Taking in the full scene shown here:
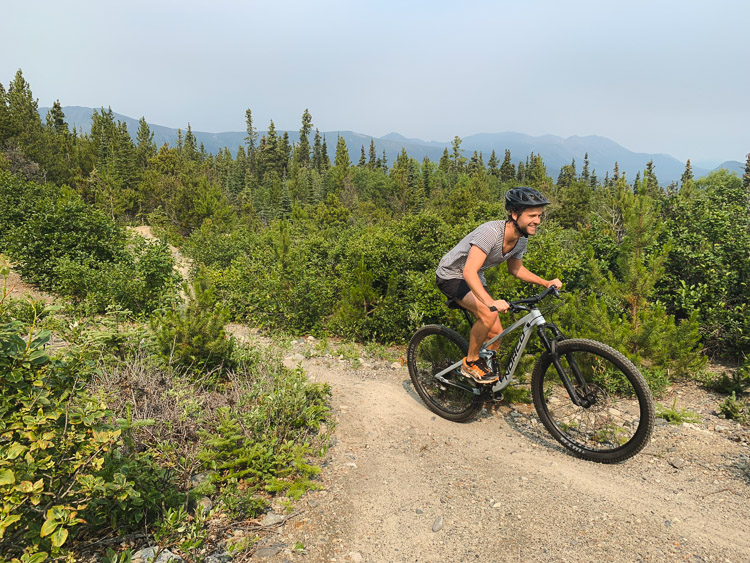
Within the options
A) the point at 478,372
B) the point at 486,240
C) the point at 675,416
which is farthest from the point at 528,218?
the point at 675,416

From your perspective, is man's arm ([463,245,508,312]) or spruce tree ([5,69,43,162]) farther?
spruce tree ([5,69,43,162])

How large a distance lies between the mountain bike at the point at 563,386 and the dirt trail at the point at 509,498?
0.24 m

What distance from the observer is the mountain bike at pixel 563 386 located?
361 cm

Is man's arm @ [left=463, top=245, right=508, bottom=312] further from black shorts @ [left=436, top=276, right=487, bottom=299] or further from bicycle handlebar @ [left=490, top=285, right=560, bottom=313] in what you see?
black shorts @ [left=436, top=276, right=487, bottom=299]

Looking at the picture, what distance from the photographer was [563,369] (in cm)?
388

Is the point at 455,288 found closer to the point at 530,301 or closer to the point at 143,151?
the point at 530,301

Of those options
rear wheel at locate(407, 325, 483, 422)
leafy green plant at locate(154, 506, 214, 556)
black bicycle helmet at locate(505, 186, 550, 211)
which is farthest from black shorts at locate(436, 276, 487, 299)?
leafy green plant at locate(154, 506, 214, 556)

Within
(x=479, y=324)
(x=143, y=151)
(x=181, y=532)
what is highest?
(x=143, y=151)

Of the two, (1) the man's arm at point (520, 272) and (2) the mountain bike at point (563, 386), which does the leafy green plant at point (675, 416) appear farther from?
(1) the man's arm at point (520, 272)

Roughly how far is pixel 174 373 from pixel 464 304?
10.6 ft

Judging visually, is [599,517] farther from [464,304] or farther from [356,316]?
[356,316]

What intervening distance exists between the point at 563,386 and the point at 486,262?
1460mm

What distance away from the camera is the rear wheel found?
4.72 metres

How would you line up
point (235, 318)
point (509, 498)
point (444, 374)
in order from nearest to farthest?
point (509, 498), point (444, 374), point (235, 318)
